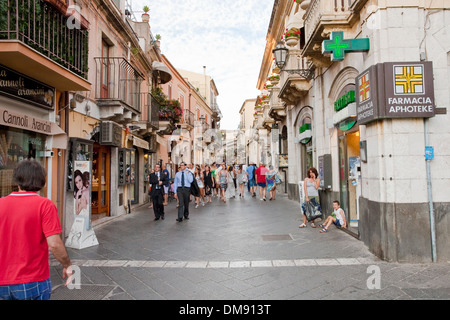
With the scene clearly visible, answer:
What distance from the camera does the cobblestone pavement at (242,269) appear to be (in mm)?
4062

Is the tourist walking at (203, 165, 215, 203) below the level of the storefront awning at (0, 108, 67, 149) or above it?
below

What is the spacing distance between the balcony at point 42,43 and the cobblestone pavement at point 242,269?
3.66 meters

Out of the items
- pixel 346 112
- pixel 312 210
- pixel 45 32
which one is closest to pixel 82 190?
pixel 45 32

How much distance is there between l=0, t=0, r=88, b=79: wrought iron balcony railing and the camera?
218 inches

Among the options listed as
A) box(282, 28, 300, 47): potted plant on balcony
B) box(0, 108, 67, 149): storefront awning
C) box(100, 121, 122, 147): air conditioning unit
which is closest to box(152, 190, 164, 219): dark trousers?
box(100, 121, 122, 147): air conditioning unit

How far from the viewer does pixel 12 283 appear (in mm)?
2373

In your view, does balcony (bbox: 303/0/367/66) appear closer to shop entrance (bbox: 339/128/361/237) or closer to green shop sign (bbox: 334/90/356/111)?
green shop sign (bbox: 334/90/356/111)

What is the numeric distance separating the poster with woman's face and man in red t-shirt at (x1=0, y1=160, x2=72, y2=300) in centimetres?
455

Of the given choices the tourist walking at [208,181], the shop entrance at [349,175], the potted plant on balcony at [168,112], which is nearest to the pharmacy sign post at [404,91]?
the shop entrance at [349,175]

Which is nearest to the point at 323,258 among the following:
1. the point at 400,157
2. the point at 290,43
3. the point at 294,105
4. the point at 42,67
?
the point at 400,157
